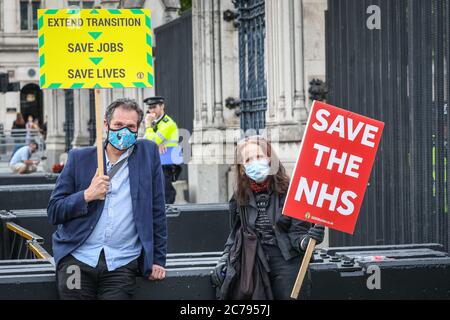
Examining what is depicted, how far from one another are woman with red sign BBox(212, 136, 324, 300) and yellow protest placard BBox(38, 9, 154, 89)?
3.41 feet

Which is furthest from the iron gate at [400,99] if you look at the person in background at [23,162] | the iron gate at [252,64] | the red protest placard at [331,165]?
the person in background at [23,162]

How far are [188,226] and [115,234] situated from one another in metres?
4.11

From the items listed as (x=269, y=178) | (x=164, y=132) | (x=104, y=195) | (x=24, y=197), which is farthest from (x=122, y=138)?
(x=164, y=132)

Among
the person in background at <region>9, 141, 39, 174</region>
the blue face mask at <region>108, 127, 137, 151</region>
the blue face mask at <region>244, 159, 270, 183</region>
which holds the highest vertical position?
the blue face mask at <region>108, 127, 137, 151</region>

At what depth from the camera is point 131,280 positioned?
6.67 meters

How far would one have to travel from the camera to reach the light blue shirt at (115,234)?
6.70 m

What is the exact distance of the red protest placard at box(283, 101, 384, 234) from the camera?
6.58m

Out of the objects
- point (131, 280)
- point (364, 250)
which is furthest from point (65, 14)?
point (364, 250)

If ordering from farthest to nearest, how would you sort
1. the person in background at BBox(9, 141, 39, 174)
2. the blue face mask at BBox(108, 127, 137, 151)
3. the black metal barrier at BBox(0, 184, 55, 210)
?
1. the person in background at BBox(9, 141, 39, 174)
2. the black metal barrier at BBox(0, 184, 55, 210)
3. the blue face mask at BBox(108, 127, 137, 151)

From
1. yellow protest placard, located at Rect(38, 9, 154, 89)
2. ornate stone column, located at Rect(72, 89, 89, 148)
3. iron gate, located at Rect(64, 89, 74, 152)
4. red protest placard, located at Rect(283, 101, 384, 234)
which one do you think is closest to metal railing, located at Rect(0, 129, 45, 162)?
iron gate, located at Rect(64, 89, 74, 152)

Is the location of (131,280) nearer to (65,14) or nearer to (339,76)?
(65,14)

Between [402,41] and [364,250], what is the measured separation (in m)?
3.04

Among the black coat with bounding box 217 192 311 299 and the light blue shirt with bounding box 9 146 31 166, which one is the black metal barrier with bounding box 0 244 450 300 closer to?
the black coat with bounding box 217 192 311 299

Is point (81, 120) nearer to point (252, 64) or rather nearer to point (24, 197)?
point (252, 64)
